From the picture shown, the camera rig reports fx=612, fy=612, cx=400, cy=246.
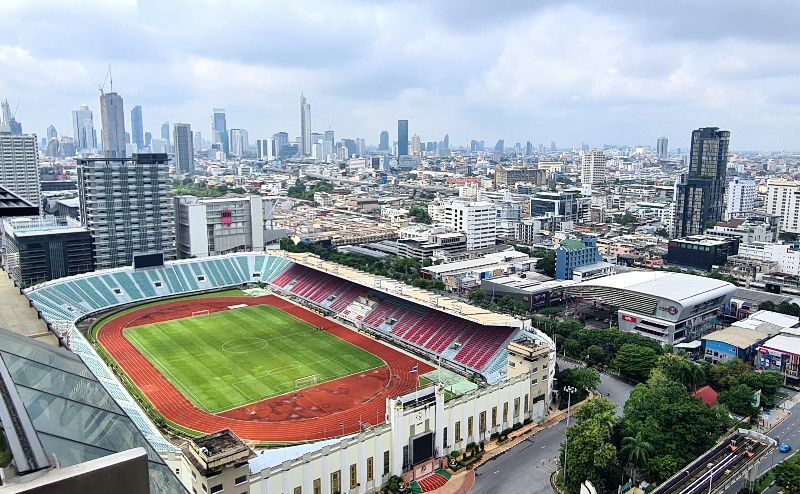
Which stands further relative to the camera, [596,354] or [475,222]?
[475,222]

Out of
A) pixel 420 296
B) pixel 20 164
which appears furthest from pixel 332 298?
pixel 20 164

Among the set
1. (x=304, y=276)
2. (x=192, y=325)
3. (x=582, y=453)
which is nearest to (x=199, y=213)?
(x=304, y=276)

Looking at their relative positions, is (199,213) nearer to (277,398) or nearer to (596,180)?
(277,398)

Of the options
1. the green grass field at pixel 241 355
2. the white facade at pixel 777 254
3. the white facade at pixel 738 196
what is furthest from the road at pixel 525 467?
the white facade at pixel 738 196

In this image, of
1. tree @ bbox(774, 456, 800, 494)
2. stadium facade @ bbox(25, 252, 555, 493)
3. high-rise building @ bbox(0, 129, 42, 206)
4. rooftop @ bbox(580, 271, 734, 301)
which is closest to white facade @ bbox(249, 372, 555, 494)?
stadium facade @ bbox(25, 252, 555, 493)

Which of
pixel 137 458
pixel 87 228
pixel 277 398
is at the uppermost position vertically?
pixel 137 458

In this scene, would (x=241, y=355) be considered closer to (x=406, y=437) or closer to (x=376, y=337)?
(x=376, y=337)

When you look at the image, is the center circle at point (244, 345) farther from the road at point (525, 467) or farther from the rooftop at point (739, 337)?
the rooftop at point (739, 337)
